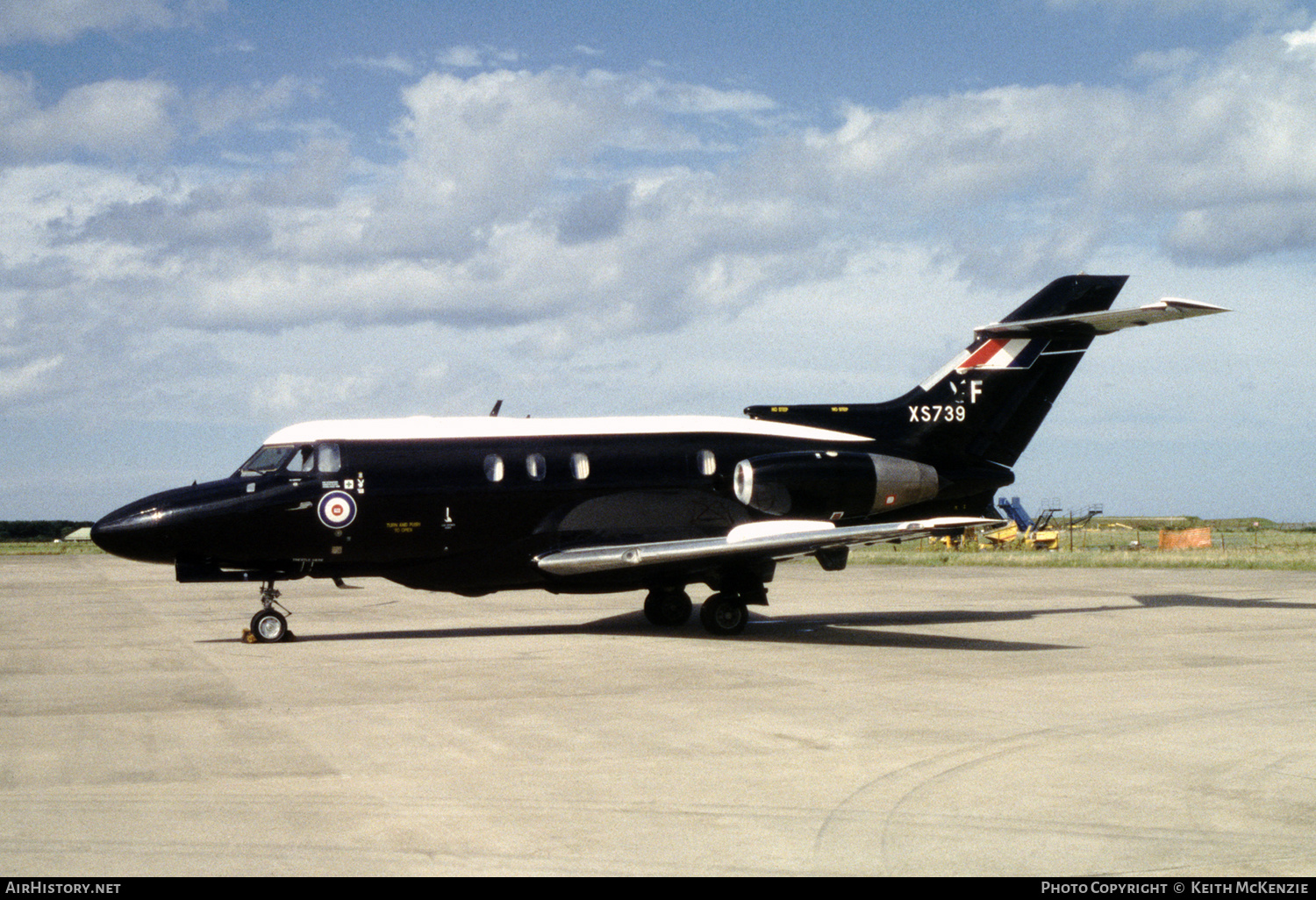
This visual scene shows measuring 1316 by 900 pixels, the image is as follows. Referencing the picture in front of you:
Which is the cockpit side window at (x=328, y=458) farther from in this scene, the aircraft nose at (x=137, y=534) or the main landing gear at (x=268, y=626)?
the aircraft nose at (x=137, y=534)

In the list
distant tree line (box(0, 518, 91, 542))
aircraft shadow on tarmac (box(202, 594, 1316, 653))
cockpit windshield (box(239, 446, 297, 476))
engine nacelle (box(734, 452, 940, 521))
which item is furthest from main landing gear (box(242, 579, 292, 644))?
distant tree line (box(0, 518, 91, 542))

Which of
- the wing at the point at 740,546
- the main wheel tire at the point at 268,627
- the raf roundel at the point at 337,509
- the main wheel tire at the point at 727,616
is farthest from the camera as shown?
the main wheel tire at the point at 727,616

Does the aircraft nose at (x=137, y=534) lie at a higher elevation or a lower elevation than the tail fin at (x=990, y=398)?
lower

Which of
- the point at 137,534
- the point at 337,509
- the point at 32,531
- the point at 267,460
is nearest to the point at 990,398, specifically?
the point at 337,509

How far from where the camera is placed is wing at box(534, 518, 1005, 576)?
54.8ft

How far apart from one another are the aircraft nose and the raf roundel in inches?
82.2

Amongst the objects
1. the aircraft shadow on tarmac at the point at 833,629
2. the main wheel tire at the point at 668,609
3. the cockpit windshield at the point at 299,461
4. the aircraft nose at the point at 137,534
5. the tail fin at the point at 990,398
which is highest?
the tail fin at the point at 990,398

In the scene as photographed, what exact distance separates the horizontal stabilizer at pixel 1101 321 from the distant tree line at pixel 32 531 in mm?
121867

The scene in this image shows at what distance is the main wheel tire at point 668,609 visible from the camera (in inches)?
805

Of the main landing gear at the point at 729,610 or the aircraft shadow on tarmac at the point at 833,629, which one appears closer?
the aircraft shadow on tarmac at the point at 833,629

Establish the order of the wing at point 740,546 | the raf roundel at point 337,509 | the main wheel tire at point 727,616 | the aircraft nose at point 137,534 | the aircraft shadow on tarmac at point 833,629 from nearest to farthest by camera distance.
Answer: the wing at point 740,546, the aircraft nose at point 137,534, the aircraft shadow on tarmac at point 833,629, the raf roundel at point 337,509, the main wheel tire at point 727,616

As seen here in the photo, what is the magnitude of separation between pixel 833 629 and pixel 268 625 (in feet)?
28.3

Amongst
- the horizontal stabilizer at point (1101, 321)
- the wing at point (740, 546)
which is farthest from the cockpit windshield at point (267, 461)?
the horizontal stabilizer at point (1101, 321)

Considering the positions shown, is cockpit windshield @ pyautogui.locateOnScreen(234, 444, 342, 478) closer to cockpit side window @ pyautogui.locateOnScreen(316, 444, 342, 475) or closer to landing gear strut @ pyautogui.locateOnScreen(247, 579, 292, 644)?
cockpit side window @ pyautogui.locateOnScreen(316, 444, 342, 475)
